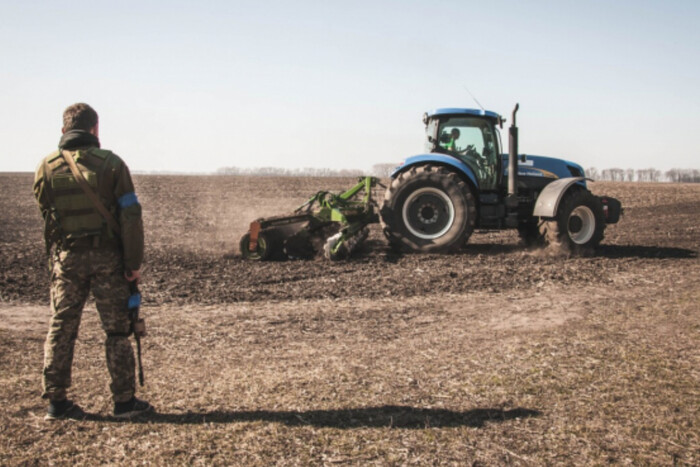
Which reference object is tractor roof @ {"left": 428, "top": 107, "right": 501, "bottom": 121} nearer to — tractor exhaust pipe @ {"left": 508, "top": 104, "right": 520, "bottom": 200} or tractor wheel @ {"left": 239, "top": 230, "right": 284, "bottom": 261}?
tractor exhaust pipe @ {"left": 508, "top": 104, "right": 520, "bottom": 200}

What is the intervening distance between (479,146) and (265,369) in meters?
7.19

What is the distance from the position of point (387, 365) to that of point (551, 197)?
629cm

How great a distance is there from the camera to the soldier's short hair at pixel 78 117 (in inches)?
161

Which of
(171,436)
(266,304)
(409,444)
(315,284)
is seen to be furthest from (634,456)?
(315,284)

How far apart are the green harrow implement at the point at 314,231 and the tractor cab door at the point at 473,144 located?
1.59m

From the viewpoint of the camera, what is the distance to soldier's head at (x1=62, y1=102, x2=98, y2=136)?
13.4 feet

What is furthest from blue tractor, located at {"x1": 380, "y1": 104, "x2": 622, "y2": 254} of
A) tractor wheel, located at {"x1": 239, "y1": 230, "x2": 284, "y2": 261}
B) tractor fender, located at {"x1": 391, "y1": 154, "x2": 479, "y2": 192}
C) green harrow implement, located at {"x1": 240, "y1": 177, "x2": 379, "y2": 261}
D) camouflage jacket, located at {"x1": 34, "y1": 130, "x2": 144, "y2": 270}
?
camouflage jacket, located at {"x1": 34, "y1": 130, "x2": 144, "y2": 270}

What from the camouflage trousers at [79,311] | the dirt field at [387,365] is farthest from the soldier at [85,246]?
the dirt field at [387,365]

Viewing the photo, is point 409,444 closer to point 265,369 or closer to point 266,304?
point 265,369

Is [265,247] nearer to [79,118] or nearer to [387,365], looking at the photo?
[387,365]

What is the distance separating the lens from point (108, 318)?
4059 millimetres

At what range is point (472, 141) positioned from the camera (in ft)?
36.4

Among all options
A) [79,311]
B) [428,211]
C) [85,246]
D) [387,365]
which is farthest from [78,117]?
[428,211]

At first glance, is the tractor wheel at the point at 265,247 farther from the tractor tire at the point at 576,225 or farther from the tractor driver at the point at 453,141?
the tractor tire at the point at 576,225
